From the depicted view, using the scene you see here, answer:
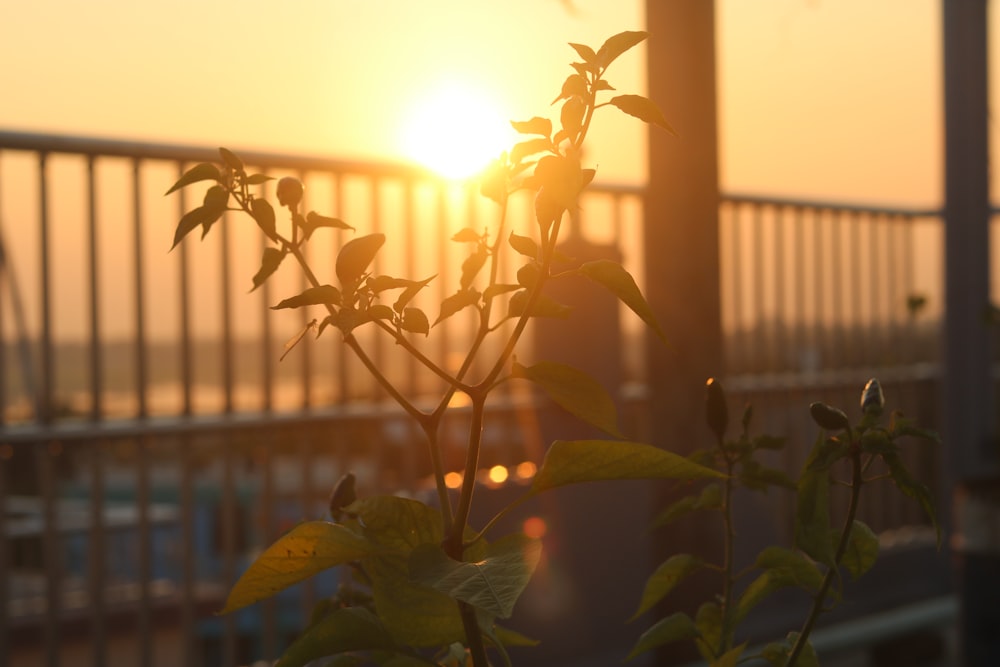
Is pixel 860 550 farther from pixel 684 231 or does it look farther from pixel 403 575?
pixel 684 231

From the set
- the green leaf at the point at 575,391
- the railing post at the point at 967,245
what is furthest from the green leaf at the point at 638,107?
the railing post at the point at 967,245

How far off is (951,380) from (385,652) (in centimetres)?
410

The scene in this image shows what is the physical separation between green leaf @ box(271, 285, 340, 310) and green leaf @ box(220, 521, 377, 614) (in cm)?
10

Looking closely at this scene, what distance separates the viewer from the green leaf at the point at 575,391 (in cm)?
56

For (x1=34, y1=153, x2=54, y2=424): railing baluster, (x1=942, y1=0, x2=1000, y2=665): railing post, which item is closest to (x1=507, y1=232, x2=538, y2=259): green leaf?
(x1=34, y1=153, x2=54, y2=424): railing baluster

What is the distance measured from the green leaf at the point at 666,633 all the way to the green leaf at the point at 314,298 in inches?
11.2

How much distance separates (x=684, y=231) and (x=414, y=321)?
1.94 m

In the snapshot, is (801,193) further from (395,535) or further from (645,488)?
(395,535)

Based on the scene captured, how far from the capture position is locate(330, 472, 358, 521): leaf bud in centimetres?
63

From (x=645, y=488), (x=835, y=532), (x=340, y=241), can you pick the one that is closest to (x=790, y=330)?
(x=645, y=488)

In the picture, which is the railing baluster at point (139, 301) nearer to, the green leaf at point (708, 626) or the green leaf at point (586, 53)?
the green leaf at point (708, 626)

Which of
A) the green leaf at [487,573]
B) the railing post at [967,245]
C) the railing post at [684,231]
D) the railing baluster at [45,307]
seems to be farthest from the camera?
the railing post at [967,245]

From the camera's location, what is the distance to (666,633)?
71 cm

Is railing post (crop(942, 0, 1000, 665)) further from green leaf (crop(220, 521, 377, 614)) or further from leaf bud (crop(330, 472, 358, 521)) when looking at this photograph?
green leaf (crop(220, 521, 377, 614))
